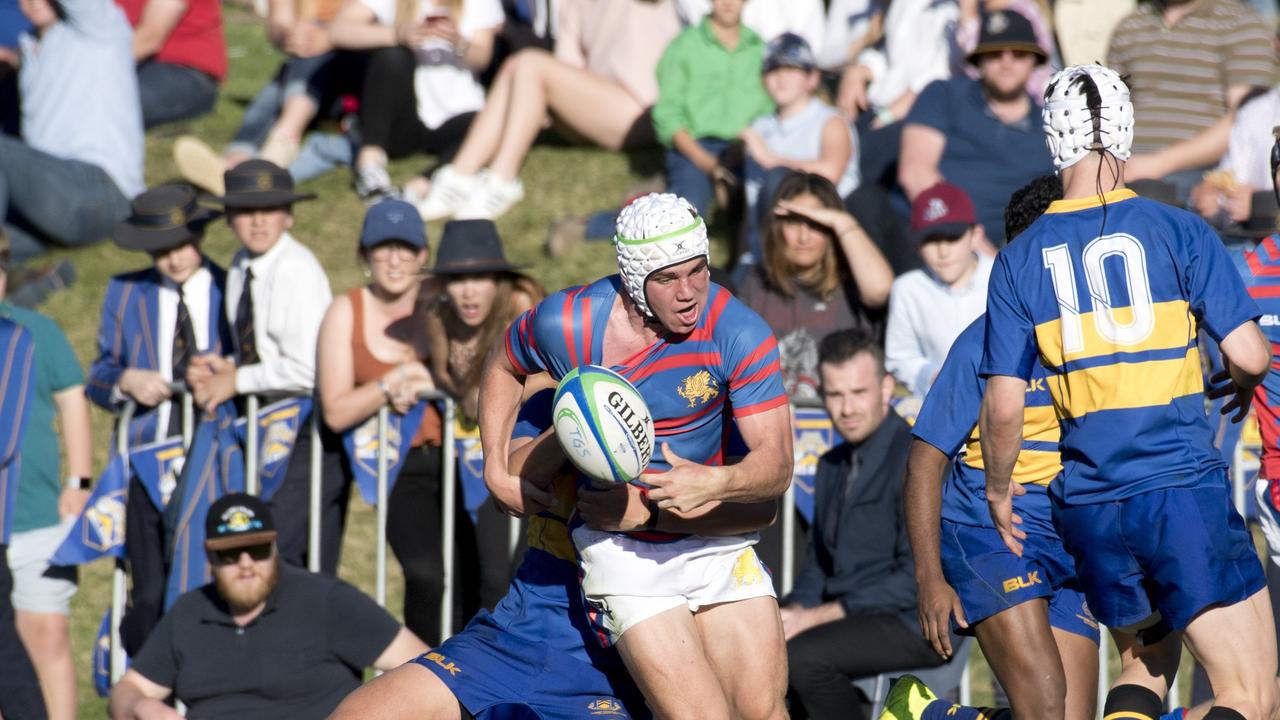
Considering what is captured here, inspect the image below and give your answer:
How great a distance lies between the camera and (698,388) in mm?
4961

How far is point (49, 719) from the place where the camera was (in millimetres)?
7086

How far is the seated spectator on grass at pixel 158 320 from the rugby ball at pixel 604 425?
11.1 feet

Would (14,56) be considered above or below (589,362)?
above

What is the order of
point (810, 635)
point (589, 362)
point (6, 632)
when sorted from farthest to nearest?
1. point (6, 632)
2. point (810, 635)
3. point (589, 362)

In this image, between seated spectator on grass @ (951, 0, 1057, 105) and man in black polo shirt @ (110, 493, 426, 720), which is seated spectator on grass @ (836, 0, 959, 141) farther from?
man in black polo shirt @ (110, 493, 426, 720)

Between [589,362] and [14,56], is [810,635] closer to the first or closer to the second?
[589,362]

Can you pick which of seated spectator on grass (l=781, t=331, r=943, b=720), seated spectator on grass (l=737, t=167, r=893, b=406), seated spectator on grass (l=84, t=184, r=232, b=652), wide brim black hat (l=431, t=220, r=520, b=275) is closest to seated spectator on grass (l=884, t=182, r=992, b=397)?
seated spectator on grass (l=737, t=167, r=893, b=406)

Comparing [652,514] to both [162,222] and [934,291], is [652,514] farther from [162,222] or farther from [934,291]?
[162,222]

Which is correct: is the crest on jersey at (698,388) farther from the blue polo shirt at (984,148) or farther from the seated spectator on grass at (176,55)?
the seated spectator on grass at (176,55)

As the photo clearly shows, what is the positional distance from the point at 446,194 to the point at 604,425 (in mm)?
5865

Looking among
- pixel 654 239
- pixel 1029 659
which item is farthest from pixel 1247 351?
pixel 654 239

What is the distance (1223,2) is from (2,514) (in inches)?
271

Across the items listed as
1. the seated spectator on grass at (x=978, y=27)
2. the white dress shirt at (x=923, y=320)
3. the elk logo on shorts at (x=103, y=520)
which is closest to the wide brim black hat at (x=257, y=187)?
the elk logo on shorts at (x=103, y=520)

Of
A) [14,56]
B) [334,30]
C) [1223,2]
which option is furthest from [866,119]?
[14,56]
